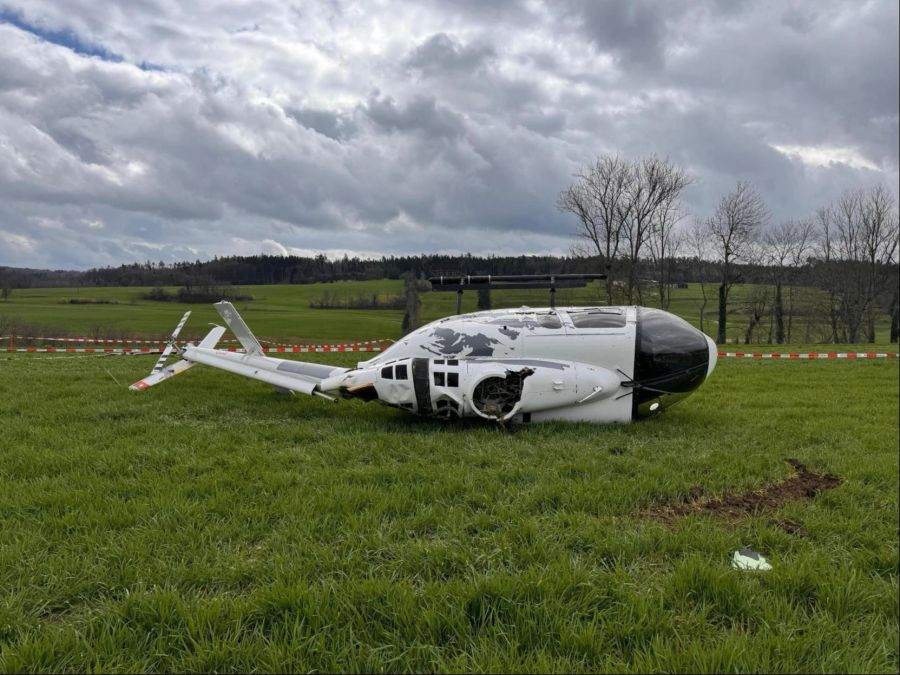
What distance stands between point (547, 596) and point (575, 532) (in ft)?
3.23

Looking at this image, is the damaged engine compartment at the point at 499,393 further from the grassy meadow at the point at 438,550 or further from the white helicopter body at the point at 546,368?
the grassy meadow at the point at 438,550

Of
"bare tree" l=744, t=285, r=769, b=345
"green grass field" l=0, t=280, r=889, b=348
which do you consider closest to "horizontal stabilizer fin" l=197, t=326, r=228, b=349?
"green grass field" l=0, t=280, r=889, b=348

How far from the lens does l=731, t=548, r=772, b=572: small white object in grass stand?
338 cm

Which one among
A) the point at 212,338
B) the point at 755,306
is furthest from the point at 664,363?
the point at 755,306

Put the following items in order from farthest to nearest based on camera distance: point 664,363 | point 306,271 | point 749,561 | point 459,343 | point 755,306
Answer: point 306,271 → point 755,306 → point 459,343 → point 664,363 → point 749,561

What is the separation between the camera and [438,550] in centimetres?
358

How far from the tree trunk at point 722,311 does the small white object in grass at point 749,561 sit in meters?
40.1

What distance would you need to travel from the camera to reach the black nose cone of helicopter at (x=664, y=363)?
25.1 feet

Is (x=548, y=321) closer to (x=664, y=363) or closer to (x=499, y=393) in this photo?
(x=499, y=393)

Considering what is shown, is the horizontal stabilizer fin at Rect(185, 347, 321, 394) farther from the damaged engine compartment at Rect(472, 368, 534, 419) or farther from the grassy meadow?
the damaged engine compartment at Rect(472, 368, 534, 419)

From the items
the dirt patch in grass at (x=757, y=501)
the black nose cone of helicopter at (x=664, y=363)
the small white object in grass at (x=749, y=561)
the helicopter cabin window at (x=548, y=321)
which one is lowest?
the dirt patch in grass at (x=757, y=501)

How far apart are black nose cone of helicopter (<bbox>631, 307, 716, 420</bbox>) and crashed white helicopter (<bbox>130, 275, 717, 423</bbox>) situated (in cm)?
2

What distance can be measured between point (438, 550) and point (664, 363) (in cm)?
547

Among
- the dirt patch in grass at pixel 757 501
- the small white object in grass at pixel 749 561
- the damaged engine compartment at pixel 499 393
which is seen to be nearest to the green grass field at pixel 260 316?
the damaged engine compartment at pixel 499 393
